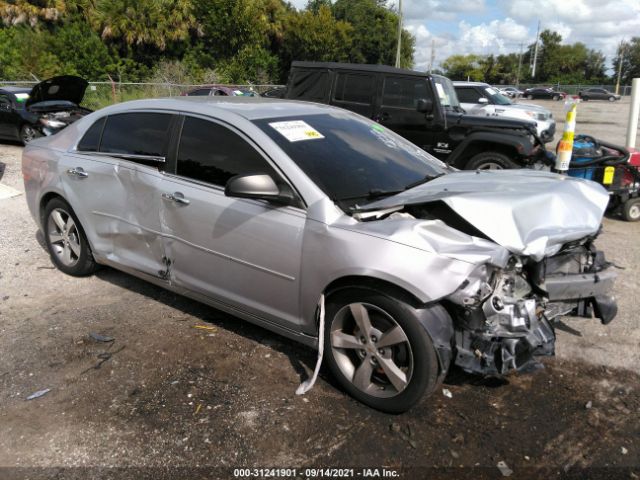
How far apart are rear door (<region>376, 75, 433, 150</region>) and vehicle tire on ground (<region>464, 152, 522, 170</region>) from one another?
2.79ft

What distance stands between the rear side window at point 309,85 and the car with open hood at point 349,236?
4.95 m

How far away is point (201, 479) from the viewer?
2670 millimetres

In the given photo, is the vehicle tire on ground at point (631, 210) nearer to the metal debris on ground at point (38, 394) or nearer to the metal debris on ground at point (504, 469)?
the metal debris on ground at point (504, 469)

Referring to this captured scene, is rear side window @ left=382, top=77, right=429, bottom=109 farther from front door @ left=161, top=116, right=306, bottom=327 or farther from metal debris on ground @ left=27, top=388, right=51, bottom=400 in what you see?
metal debris on ground @ left=27, top=388, right=51, bottom=400

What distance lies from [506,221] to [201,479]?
2076 mm

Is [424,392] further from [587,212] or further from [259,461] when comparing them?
[587,212]

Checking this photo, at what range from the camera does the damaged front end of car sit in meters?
2.89

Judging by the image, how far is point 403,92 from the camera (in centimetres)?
884

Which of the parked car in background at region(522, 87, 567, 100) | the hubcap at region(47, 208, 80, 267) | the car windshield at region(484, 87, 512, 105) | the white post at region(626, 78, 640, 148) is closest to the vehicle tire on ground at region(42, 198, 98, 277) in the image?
the hubcap at region(47, 208, 80, 267)

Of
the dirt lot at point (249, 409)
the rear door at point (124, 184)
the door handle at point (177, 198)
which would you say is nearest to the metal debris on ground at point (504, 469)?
the dirt lot at point (249, 409)

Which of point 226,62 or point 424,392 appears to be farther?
point 226,62

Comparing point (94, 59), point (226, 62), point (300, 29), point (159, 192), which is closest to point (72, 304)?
point (159, 192)

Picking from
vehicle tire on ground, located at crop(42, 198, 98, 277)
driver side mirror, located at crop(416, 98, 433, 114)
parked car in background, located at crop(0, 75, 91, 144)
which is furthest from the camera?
parked car in background, located at crop(0, 75, 91, 144)

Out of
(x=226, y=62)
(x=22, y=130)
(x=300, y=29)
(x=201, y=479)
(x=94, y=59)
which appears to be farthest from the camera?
(x=300, y=29)
